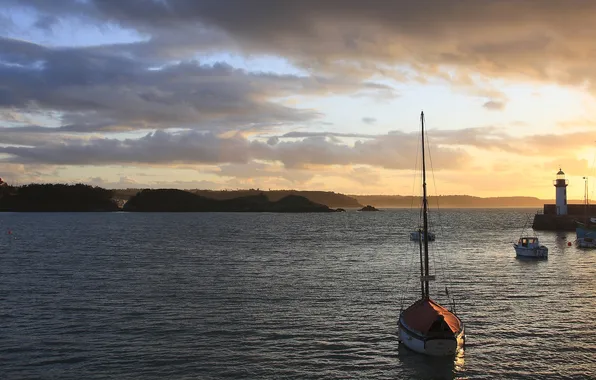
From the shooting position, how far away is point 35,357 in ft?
111

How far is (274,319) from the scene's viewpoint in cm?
4366

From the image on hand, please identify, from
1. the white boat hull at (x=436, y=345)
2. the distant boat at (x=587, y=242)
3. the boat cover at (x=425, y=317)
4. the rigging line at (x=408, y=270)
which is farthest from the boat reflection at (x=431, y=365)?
the distant boat at (x=587, y=242)

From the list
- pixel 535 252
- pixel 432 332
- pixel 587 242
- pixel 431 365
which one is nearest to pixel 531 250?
pixel 535 252

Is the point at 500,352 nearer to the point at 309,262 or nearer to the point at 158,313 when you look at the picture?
the point at 158,313

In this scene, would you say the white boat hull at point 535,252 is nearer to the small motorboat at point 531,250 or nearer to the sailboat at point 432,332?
the small motorboat at point 531,250

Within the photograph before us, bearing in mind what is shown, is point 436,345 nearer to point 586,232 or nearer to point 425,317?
point 425,317

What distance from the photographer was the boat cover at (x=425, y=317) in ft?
113

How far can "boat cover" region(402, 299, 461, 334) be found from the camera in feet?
113

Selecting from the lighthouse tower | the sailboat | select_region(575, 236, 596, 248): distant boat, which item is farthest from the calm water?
the lighthouse tower

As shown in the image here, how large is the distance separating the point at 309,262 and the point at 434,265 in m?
A: 17.7

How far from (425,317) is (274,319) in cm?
1297

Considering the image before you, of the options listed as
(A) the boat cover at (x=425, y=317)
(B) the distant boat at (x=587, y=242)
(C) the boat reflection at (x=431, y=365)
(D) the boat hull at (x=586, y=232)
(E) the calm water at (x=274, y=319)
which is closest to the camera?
(C) the boat reflection at (x=431, y=365)

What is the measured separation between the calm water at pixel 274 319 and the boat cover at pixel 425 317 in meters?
1.77

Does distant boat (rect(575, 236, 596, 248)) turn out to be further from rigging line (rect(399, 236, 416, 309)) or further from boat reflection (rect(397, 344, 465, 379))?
boat reflection (rect(397, 344, 465, 379))
